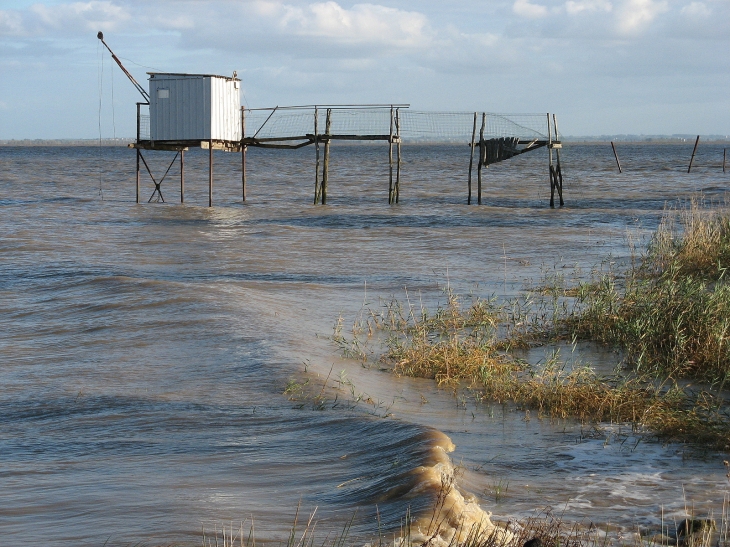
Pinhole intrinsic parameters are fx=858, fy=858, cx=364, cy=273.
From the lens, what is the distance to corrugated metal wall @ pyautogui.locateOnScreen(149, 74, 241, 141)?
27.0 meters

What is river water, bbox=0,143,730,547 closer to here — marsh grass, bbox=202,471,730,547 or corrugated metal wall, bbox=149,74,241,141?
marsh grass, bbox=202,471,730,547

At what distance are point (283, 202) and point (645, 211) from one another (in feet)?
46.4

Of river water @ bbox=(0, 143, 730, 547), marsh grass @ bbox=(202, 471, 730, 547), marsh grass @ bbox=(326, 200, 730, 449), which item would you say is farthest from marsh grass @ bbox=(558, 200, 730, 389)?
marsh grass @ bbox=(202, 471, 730, 547)

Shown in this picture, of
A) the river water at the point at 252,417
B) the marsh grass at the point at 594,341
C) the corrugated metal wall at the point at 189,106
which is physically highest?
the corrugated metal wall at the point at 189,106

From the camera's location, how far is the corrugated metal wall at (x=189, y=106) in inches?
1064

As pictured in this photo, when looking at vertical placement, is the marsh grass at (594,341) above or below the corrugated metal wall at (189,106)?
below

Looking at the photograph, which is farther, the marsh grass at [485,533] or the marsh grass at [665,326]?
the marsh grass at [665,326]

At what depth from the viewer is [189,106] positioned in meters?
27.3

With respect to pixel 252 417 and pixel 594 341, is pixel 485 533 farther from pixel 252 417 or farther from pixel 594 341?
pixel 594 341

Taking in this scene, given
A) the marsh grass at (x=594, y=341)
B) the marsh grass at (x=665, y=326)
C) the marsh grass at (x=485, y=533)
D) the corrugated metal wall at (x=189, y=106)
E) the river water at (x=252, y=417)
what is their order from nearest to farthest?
1. the marsh grass at (x=485, y=533)
2. the river water at (x=252, y=417)
3. the marsh grass at (x=594, y=341)
4. the marsh grass at (x=665, y=326)
5. the corrugated metal wall at (x=189, y=106)

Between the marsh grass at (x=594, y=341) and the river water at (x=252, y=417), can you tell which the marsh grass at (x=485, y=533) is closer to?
the river water at (x=252, y=417)

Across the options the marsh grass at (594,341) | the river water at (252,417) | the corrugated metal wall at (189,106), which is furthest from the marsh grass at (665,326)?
the corrugated metal wall at (189,106)

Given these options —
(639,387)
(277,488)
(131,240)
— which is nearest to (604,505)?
(277,488)

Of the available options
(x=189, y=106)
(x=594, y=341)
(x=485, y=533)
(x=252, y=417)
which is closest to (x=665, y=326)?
(x=594, y=341)
